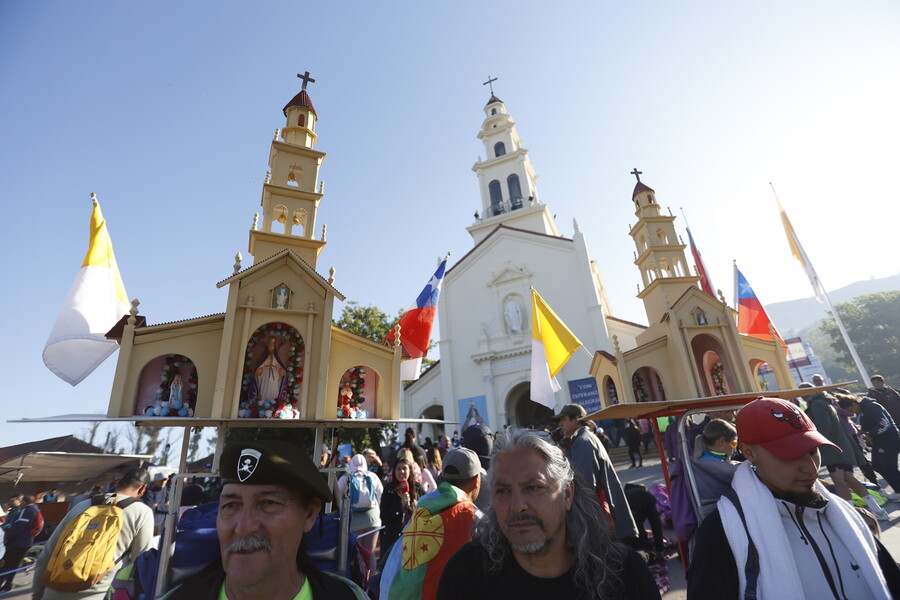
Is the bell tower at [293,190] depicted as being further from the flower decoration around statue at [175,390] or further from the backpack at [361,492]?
the backpack at [361,492]

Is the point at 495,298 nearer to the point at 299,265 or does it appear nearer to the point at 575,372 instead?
the point at 575,372

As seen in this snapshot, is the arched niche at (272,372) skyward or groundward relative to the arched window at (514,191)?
groundward

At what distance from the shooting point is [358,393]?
6.42m

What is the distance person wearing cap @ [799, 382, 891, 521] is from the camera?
220 inches

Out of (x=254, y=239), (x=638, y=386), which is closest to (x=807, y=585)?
(x=254, y=239)

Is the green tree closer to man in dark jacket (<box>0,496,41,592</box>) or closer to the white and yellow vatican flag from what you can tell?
the white and yellow vatican flag

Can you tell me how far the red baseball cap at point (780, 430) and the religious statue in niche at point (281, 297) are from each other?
5882 mm

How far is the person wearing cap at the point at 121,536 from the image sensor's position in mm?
3367

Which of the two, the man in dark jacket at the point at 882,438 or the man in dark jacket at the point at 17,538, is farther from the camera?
the man in dark jacket at the point at 17,538

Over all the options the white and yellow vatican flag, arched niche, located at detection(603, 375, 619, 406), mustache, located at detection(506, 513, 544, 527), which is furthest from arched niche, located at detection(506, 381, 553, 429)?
mustache, located at detection(506, 513, 544, 527)

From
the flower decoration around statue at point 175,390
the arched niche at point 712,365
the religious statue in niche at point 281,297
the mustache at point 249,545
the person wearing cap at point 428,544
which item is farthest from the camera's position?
the arched niche at point 712,365

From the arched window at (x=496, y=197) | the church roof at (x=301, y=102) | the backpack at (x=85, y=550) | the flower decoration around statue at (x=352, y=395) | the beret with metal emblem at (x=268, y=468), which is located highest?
the arched window at (x=496, y=197)

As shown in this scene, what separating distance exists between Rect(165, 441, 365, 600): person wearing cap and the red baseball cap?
205cm

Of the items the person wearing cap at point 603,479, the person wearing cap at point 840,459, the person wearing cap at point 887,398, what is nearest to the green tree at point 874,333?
the person wearing cap at point 887,398
